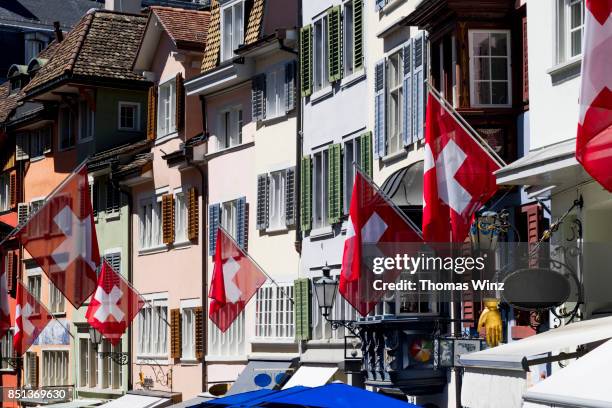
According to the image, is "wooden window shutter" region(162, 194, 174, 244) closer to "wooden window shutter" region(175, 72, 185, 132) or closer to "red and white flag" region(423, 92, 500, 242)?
"wooden window shutter" region(175, 72, 185, 132)

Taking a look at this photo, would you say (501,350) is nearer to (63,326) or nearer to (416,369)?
(416,369)

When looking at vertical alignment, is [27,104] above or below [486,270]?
above

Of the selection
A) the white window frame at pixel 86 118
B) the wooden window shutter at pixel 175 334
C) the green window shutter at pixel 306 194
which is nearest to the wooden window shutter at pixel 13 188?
the white window frame at pixel 86 118

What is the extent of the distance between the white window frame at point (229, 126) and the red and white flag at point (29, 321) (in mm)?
8559

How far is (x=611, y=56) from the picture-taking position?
1303cm

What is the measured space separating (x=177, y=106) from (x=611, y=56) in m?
34.2

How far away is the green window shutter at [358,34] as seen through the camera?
112 feet

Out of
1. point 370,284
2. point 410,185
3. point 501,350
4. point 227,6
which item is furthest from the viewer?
point 227,6

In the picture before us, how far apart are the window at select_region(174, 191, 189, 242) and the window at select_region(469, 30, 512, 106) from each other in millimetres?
22215

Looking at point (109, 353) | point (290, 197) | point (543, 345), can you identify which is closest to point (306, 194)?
point (290, 197)

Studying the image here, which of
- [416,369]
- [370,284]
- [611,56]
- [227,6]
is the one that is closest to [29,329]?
[227,6]

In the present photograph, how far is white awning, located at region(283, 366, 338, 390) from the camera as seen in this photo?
34.8 metres

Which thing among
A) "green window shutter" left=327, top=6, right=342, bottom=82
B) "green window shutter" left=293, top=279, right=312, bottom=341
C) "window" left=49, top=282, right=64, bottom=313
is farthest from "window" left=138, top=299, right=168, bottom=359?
"green window shutter" left=327, top=6, right=342, bottom=82

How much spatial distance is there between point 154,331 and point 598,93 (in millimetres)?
36083
